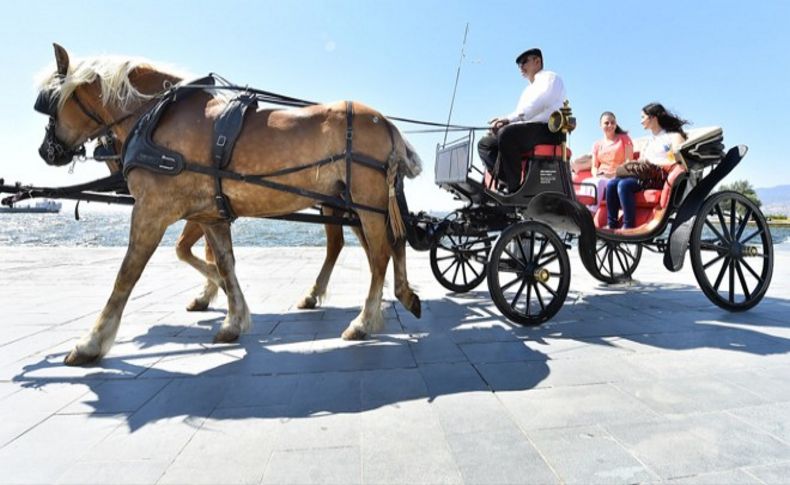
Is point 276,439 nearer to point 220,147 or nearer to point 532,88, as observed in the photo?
point 220,147

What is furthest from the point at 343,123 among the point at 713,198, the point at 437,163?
the point at 713,198

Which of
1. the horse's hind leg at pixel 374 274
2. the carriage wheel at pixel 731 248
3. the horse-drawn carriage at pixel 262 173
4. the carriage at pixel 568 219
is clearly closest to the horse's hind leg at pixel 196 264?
the horse-drawn carriage at pixel 262 173

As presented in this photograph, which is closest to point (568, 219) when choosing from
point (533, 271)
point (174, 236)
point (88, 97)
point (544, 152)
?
point (544, 152)

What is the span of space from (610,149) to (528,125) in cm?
220

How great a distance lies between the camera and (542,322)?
3438 millimetres

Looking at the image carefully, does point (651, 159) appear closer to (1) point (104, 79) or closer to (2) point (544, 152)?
(2) point (544, 152)

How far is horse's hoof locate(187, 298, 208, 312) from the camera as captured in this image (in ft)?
13.8

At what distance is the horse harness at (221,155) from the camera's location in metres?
2.85

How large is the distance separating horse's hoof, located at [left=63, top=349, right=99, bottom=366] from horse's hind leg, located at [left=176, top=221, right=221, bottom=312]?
1.45m

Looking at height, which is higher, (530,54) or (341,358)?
(530,54)

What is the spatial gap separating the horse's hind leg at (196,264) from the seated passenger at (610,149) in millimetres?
4426

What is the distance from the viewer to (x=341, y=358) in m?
2.75

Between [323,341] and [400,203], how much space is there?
129 cm

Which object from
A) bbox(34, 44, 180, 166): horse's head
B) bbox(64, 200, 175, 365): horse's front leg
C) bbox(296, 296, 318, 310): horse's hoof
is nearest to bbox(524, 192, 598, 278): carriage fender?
bbox(296, 296, 318, 310): horse's hoof
